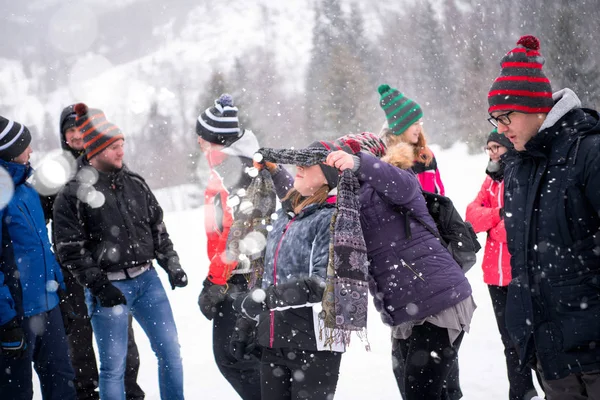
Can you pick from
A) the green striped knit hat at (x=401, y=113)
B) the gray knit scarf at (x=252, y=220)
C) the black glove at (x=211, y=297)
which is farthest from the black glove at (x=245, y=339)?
the green striped knit hat at (x=401, y=113)

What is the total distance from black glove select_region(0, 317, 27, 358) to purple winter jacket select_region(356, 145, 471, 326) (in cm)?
239

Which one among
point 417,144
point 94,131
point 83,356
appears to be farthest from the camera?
point 83,356

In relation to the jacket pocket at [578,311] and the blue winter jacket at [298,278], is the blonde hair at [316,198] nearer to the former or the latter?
the blue winter jacket at [298,278]

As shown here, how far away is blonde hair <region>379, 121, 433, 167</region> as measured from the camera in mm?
4551

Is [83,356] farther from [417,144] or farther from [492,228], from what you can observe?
[492,228]

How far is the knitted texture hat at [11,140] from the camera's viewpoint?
3.89 metres

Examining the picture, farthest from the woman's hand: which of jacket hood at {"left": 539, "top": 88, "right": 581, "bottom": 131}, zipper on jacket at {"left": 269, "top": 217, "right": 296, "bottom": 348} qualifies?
jacket hood at {"left": 539, "top": 88, "right": 581, "bottom": 131}

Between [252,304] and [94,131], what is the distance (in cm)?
232

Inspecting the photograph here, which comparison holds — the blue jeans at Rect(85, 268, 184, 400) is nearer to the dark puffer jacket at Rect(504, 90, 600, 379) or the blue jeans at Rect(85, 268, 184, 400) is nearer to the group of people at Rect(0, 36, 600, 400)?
the group of people at Rect(0, 36, 600, 400)

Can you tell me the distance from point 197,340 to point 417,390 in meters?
4.66

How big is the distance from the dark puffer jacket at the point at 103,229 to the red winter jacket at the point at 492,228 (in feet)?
9.11

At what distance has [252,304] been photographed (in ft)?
10.4

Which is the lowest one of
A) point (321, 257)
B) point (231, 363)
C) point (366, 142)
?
point (231, 363)

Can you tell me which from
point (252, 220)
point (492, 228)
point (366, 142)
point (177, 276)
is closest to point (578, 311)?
point (366, 142)
